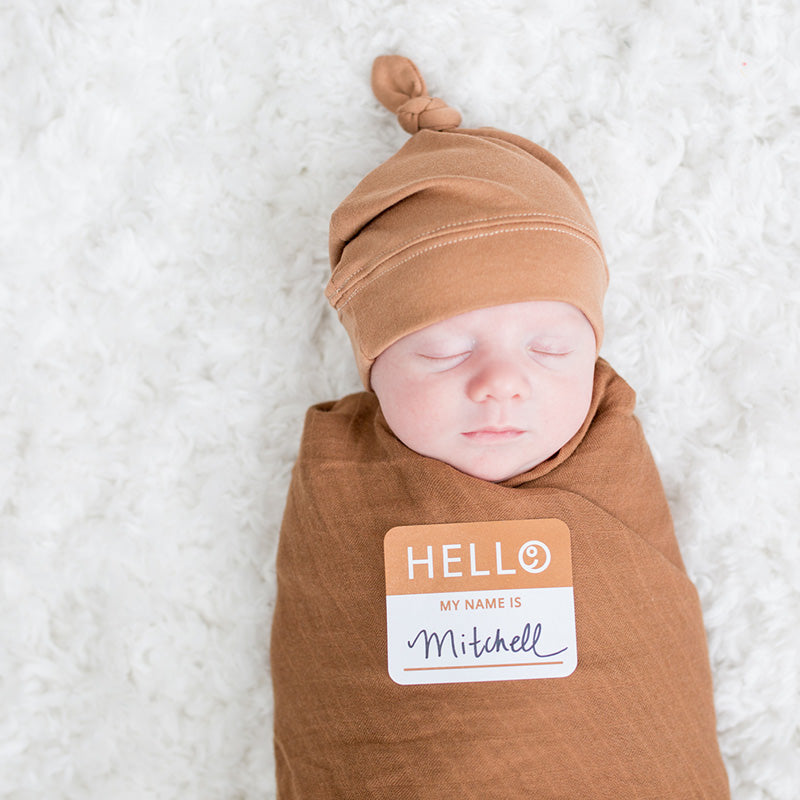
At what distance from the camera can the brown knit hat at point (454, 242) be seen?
1.21 metres

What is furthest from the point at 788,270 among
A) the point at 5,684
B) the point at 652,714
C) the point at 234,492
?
the point at 5,684

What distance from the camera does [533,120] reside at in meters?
1.53

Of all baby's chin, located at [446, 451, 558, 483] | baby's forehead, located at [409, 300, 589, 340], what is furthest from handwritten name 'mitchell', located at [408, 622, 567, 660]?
baby's forehead, located at [409, 300, 589, 340]

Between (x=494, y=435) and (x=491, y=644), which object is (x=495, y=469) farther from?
(x=491, y=644)

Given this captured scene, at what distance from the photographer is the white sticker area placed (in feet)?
3.86

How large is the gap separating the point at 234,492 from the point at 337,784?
1.80 feet

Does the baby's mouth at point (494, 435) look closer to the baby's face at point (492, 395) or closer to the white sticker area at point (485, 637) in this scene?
the baby's face at point (492, 395)

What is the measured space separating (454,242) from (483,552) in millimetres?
471

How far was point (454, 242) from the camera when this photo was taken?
1.21 m

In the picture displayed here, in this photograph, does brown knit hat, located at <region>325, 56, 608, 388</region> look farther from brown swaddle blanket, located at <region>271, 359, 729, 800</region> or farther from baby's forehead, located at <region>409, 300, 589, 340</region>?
brown swaddle blanket, located at <region>271, 359, 729, 800</region>

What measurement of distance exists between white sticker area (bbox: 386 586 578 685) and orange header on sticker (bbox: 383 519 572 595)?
0.02 meters

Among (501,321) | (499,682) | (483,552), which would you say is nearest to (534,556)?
(483,552)

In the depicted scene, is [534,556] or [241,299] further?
[241,299]

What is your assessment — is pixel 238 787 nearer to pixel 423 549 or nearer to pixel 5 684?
pixel 5 684
